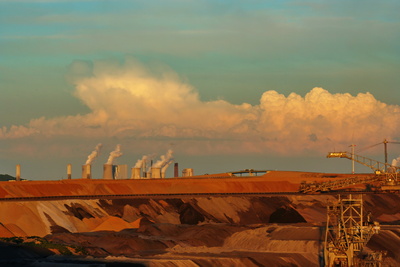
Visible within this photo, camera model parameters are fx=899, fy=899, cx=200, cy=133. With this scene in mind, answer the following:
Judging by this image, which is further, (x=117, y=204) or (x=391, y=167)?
(x=391, y=167)

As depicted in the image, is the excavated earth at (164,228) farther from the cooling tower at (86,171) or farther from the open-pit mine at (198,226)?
the cooling tower at (86,171)

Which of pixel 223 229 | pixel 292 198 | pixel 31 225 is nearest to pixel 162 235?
pixel 223 229

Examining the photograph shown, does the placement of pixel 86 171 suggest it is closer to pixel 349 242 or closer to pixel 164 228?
pixel 164 228

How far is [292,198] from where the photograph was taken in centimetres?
13712

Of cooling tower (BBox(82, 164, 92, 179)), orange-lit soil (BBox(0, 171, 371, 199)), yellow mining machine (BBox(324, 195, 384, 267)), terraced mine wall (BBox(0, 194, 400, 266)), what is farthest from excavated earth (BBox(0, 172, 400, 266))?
cooling tower (BBox(82, 164, 92, 179))

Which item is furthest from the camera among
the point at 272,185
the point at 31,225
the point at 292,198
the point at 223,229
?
the point at 272,185

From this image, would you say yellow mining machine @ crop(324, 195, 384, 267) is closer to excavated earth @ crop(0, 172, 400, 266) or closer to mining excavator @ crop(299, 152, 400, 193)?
excavated earth @ crop(0, 172, 400, 266)

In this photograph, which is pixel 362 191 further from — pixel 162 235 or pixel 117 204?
pixel 162 235

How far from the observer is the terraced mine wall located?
77.1 metres

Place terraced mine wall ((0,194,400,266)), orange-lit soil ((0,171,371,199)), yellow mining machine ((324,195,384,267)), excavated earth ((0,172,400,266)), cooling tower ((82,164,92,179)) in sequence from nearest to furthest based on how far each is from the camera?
yellow mining machine ((324,195,384,267)) → excavated earth ((0,172,400,266)) → terraced mine wall ((0,194,400,266)) → orange-lit soil ((0,171,371,199)) → cooling tower ((82,164,92,179))

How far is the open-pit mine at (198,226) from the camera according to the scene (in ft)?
224

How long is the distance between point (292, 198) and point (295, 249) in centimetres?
5527

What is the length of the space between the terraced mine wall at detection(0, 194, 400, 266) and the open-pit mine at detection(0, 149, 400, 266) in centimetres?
12

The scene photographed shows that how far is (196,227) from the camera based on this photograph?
97.1m
